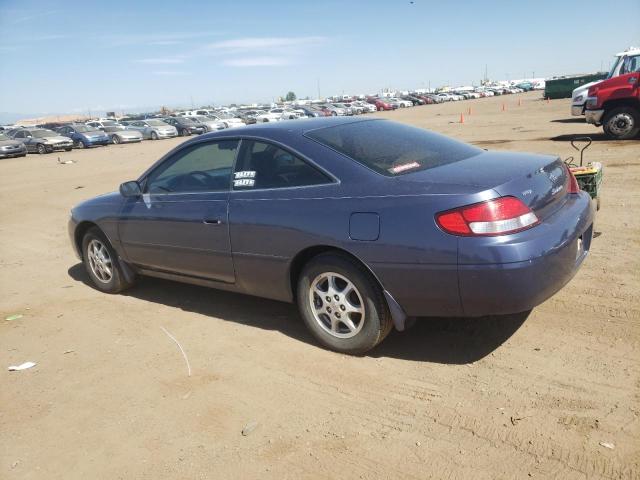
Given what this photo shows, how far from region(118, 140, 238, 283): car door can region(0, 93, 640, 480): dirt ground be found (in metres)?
0.52

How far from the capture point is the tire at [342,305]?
3447 mm

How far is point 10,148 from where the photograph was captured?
91.4ft

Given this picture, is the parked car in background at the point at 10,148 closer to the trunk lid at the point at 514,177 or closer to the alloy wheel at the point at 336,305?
the alloy wheel at the point at 336,305

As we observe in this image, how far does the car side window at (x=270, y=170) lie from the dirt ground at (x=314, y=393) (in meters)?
1.18

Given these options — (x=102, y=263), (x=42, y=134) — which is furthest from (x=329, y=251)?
(x=42, y=134)

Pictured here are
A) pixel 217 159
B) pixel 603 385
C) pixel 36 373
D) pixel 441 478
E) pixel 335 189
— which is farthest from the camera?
pixel 217 159

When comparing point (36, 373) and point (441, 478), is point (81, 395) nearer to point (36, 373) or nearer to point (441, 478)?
point (36, 373)

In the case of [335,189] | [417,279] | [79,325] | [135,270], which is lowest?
[79,325]

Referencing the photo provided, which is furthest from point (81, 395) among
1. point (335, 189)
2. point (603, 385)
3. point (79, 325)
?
point (603, 385)

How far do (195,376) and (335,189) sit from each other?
1.58m

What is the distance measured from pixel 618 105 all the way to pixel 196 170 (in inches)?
484

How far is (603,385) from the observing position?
3.06m

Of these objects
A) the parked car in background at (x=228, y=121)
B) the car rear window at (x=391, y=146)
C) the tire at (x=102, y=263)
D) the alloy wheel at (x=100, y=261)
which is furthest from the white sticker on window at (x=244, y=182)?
the parked car in background at (x=228, y=121)

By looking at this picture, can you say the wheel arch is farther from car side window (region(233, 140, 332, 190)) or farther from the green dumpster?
the green dumpster
